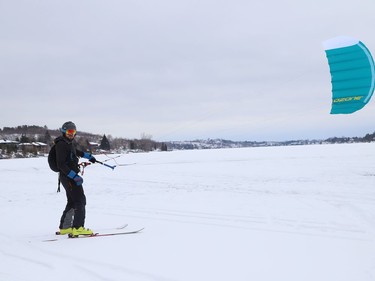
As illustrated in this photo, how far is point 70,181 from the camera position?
5016 millimetres

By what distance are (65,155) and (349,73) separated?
790 centimetres

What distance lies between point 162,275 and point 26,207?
572 centimetres

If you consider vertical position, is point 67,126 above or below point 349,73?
below

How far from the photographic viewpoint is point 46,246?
457 cm

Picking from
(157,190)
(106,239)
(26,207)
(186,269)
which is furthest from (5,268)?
(157,190)

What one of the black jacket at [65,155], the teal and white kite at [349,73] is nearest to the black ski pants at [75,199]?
the black jacket at [65,155]

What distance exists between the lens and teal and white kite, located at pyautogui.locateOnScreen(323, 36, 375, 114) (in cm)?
873

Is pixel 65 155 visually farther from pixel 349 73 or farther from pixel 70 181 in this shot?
pixel 349 73

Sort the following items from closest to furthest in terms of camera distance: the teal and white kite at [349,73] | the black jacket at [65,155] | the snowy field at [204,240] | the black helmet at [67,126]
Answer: the snowy field at [204,240]
the black jacket at [65,155]
the black helmet at [67,126]
the teal and white kite at [349,73]

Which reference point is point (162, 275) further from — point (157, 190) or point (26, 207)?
point (157, 190)

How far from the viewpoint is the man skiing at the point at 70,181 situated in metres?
4.85

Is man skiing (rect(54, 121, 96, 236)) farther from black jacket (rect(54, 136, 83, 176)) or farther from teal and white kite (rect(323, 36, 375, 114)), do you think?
teal and white kite (rect(323, 36, 375, 114))

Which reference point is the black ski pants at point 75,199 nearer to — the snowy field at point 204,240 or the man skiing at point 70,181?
the man skiing at point 70,181

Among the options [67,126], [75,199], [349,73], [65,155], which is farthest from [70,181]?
[349,73]
